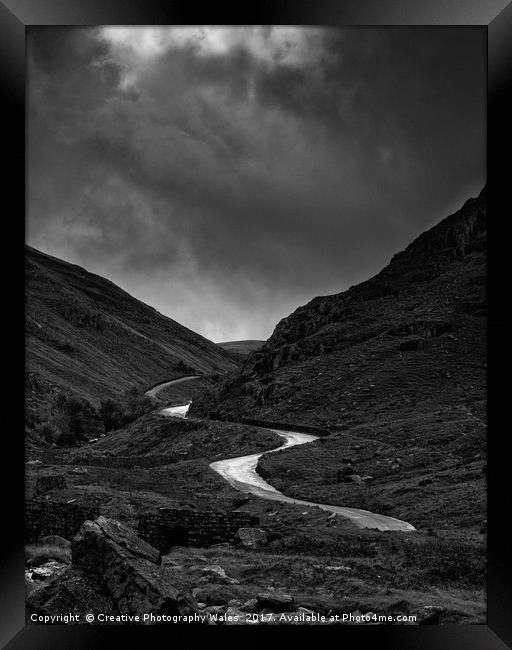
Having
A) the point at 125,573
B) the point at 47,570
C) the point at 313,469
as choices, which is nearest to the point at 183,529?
the point at 47,570

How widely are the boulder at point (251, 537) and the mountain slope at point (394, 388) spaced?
870 centimetres

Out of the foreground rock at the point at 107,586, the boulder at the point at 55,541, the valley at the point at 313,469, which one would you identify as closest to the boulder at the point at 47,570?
the valley at the point at 313,469

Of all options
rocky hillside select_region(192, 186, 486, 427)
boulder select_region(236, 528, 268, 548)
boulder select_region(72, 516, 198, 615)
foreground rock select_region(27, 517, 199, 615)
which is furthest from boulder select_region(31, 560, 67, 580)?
rocky hillside select_region(192, 186, 486, 427)

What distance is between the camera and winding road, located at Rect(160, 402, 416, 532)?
828 inches

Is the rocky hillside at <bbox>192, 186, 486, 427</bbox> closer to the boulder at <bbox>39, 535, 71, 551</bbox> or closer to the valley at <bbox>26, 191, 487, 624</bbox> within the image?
the valley at <bbox>26, 191, 487, 624</bbox>

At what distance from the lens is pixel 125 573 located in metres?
8.89

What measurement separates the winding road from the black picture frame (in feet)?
34.9

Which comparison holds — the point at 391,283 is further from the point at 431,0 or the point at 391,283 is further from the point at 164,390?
the point at 431,0

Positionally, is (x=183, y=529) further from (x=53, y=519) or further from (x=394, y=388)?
(x=394, y=388)

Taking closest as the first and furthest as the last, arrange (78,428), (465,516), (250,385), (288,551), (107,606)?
(107,606) → (288,551) → (465,516) → (78,428) → (250,385)

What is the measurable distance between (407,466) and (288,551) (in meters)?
20.9

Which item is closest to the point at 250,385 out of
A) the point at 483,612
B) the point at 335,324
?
the point at 335,324

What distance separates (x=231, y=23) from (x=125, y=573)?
364 inches

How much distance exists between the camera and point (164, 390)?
133250 mm
